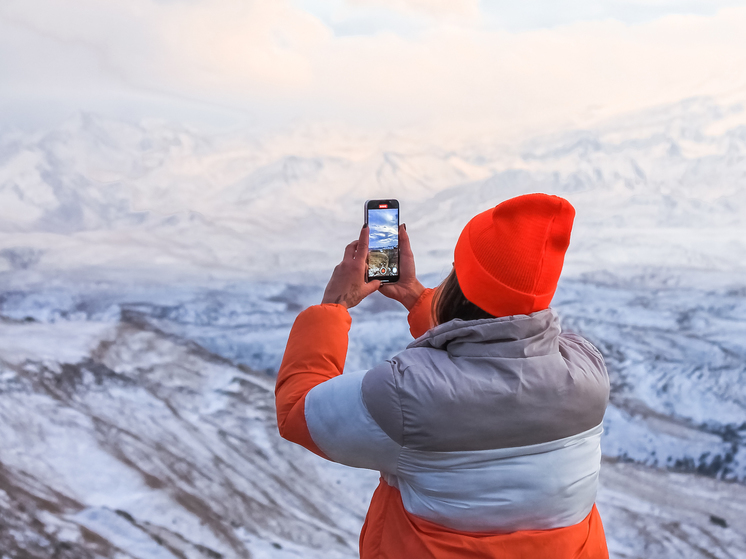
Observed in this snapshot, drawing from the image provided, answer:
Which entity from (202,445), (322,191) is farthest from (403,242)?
(322,191)

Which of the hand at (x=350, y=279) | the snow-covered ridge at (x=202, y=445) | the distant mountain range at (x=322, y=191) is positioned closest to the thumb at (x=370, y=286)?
the hand at (x=350, y=279)

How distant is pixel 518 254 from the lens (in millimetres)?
572

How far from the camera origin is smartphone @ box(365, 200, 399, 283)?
2.91ft

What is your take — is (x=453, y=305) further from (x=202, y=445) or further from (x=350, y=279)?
(x=202, y=445)

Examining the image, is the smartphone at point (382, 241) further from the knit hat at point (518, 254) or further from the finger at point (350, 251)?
the knit hat at point (518, 254)

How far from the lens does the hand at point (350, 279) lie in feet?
2.46

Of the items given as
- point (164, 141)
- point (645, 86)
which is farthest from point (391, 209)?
point (645, 86)

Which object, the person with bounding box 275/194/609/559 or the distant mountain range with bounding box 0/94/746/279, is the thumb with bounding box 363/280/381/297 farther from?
the distant mountain range with bounding box 0/94/746/279

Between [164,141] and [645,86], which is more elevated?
[645,86]

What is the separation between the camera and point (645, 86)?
6.68ft

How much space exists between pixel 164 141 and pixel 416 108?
76 centimetres

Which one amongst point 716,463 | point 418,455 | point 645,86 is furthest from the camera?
point 645,86

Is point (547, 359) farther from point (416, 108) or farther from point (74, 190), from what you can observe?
point (74, 190)

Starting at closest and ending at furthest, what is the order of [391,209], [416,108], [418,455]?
1. [418,455]
2. [391,209]
3. [416,108]
